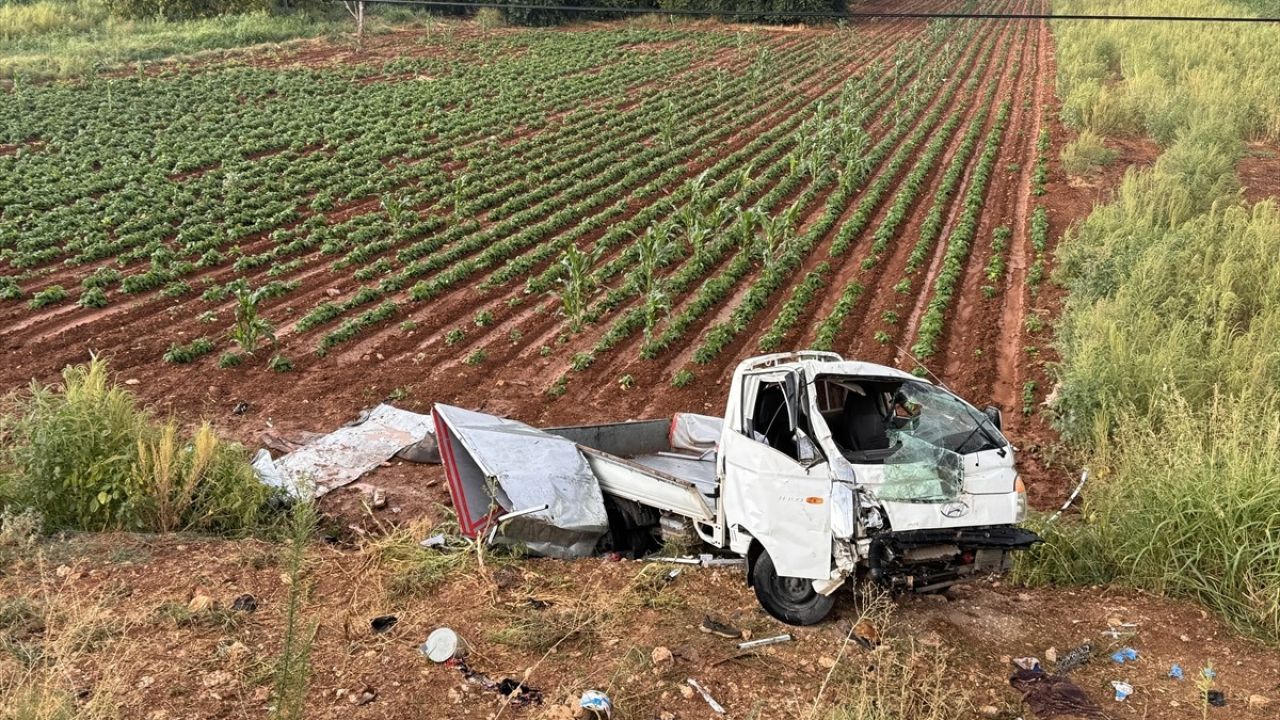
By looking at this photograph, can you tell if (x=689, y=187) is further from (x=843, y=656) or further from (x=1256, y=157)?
(x=843, y=656)

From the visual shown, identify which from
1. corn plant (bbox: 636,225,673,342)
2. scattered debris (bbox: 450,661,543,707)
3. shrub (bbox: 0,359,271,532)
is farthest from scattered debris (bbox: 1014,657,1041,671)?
corn plant (bbox: 636,225,673,342)

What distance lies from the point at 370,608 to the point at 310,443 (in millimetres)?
4545

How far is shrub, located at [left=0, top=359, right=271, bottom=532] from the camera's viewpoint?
8.50m

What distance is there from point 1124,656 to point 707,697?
293cm

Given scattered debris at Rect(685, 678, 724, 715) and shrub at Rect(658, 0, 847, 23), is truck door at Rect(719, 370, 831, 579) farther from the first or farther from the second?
shrub at Rect(658, 0, 847, 23)

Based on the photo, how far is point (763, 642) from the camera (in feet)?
21.8

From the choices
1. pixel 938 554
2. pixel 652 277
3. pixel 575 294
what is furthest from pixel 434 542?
pixel 652 277

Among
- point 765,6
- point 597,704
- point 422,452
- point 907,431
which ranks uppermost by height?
point 765,6

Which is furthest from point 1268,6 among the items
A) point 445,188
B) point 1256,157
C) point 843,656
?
point 843,656

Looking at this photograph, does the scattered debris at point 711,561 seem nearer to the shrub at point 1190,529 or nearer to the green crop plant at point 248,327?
the shrub at point 1190,529

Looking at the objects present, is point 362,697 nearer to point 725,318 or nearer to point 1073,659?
point 1073,659

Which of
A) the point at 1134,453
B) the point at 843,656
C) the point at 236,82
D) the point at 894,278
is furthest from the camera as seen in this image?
the point at 236,82

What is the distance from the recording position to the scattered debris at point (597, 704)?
18.6 feet

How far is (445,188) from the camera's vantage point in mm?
23359
